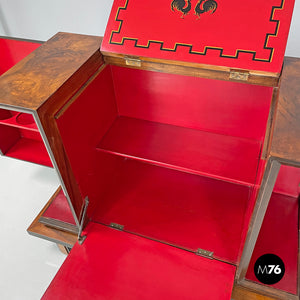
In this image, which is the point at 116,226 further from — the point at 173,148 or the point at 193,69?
the point at 193,69

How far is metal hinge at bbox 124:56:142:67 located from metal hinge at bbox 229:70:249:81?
39cm

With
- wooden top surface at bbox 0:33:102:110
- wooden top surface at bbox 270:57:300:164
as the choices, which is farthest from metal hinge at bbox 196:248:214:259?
wooden top surface at bbox 0:33:102:110

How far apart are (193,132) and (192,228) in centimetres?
A: 49

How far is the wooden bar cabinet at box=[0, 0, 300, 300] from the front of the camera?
1.04 metres

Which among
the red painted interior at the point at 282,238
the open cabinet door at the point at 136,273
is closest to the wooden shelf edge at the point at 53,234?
the open cabinet door at the point at 136,273

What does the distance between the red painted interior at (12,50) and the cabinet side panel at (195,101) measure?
714 mm

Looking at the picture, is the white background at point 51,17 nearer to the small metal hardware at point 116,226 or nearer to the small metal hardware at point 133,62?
the small metal hardware at point 133,62

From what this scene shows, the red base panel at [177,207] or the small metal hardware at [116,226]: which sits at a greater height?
the red base panel at [177,207]

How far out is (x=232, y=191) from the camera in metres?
1.58

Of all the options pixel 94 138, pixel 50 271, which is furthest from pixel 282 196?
pixel 50 271

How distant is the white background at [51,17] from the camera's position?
2133 mm

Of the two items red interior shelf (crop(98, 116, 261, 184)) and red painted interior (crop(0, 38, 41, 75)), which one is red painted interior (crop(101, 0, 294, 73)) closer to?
red interior shelf (crop(98, 116, 261, 184))

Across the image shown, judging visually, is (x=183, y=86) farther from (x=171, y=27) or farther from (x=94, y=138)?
(x=94, y=138)

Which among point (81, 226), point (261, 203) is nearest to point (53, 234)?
point (81, 226)
